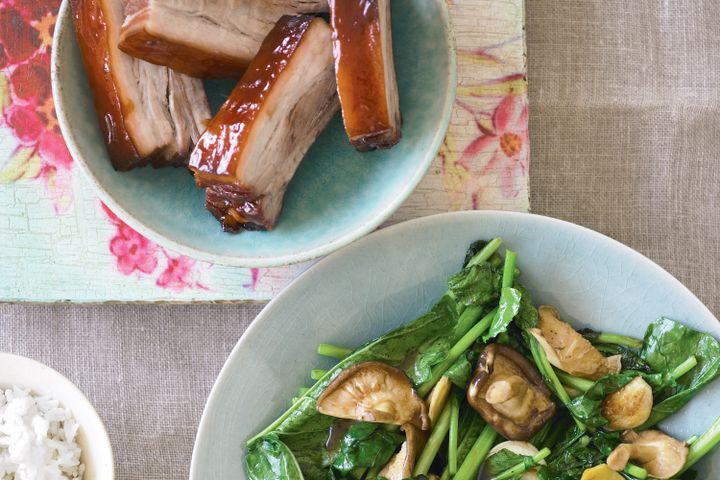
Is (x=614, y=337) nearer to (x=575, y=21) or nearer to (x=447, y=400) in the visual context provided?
(x=447, y=400)

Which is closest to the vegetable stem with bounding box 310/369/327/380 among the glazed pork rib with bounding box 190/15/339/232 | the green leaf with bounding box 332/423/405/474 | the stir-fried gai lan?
the stir-fried gai lan

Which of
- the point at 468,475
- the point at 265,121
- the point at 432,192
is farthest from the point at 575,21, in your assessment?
the point at 468,475

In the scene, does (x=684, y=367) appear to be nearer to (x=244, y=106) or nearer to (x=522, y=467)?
(x=522, y=467)

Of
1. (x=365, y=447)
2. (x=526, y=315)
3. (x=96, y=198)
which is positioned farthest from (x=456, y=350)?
(x=96, y=198)

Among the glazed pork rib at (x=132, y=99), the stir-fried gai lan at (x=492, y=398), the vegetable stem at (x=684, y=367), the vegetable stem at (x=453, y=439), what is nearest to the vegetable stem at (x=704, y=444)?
the stir-fried gai lan at (x=492, y=398)

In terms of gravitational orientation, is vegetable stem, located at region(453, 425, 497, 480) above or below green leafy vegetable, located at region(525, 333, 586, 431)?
below

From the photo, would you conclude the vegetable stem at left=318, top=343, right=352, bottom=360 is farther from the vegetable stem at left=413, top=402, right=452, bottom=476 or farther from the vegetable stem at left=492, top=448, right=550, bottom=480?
the vegetable stem at left=492, top=448, right=550, bottom=480

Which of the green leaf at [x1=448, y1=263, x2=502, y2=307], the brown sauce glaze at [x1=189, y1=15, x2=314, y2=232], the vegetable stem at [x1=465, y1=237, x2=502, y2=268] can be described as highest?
the brown sauce glaze at [x1=189, y1=15, x2=314, y2=232]
